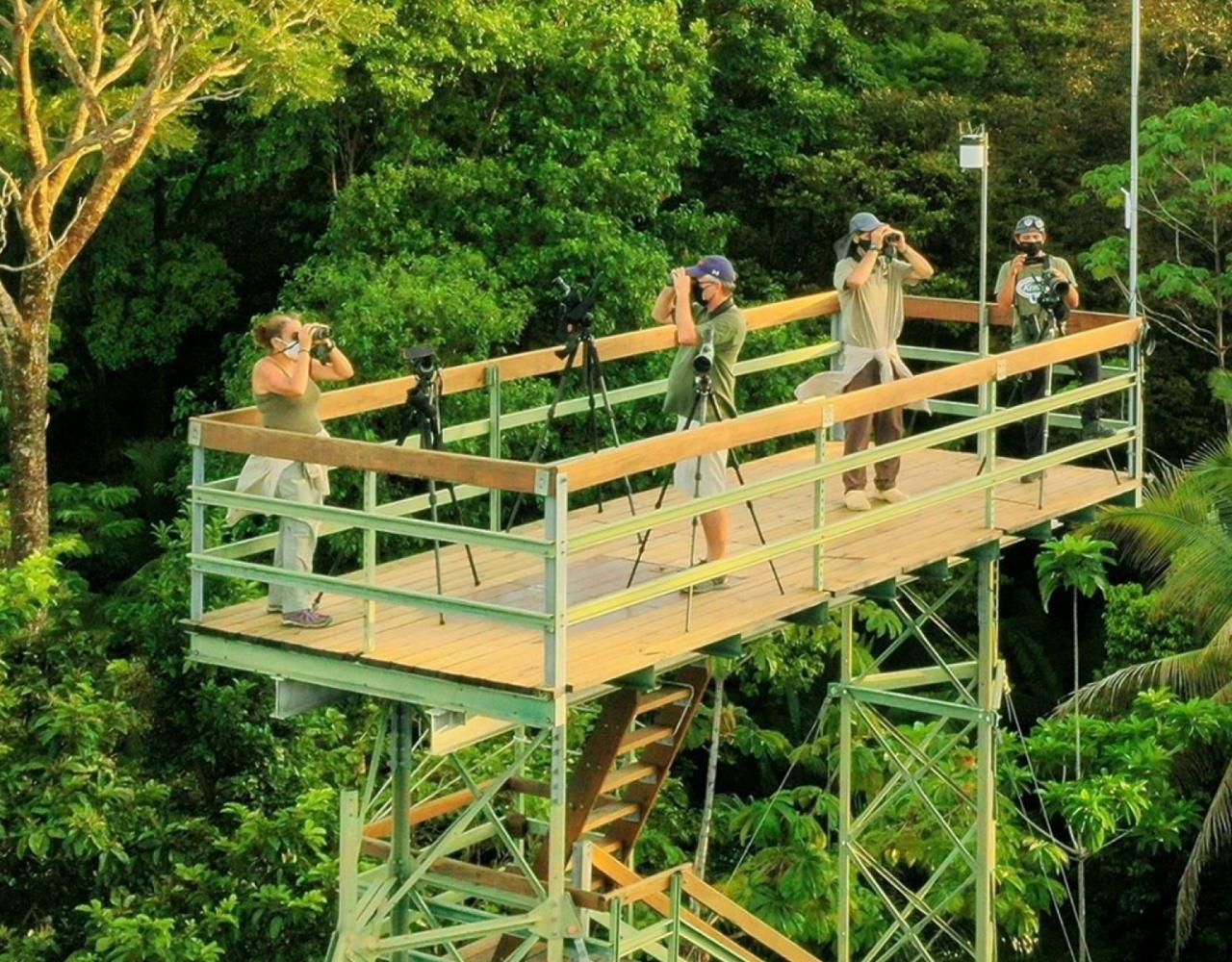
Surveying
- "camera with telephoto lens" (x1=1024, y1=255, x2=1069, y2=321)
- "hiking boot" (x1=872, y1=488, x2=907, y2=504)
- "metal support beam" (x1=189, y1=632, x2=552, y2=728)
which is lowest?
"metal support beam" (x1=189, y1=632, x2=552, y2=728)

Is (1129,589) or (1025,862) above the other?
(1129,589)

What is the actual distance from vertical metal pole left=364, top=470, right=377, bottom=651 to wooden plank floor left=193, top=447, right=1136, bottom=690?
0.06m

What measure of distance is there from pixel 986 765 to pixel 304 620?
5.63 metres

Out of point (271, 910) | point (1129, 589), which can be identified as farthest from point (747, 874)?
point (1129, 589)

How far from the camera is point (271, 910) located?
17797 millimetres

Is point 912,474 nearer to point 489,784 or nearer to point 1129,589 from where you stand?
point 489,784

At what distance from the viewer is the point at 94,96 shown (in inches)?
1000

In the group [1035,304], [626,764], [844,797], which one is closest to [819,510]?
[626,764]

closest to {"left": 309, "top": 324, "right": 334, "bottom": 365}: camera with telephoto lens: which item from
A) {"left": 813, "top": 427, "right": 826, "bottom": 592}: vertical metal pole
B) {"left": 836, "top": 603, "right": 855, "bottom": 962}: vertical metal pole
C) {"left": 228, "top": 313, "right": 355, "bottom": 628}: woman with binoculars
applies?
{"left": 228, "top": 313, "right": 355, "bottom": 628}: woman with binoculars

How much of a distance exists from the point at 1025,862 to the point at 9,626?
34.7ft

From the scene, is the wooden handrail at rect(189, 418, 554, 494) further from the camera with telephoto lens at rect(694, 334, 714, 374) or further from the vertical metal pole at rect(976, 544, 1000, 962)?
the vertical metal pole at rect(976, 544, 1000, 962)

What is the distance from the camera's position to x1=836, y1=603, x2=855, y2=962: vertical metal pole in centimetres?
1766

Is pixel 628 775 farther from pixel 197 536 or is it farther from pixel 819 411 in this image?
pixel 197 536

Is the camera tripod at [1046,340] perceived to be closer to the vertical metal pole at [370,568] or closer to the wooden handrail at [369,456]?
the vertical metal pole at [370,568]
